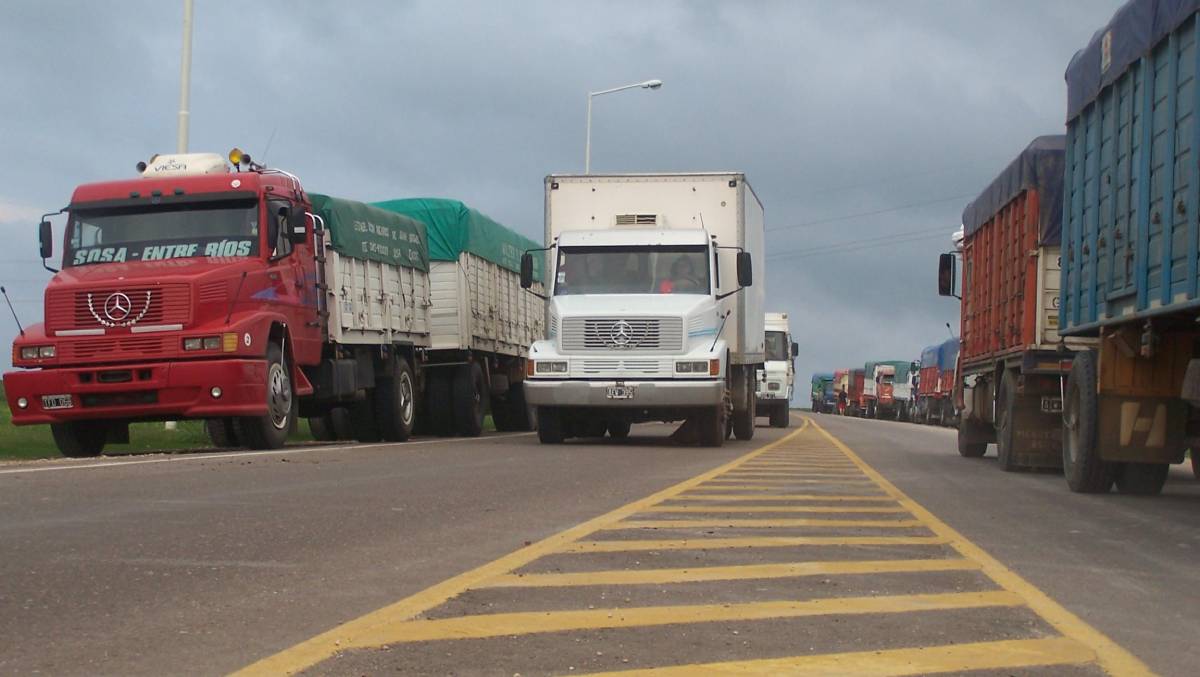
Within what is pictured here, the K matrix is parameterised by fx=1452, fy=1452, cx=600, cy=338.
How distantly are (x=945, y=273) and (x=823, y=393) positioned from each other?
87.6 metres

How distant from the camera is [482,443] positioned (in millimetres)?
20438

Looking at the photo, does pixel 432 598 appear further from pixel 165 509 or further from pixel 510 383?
pixel 510 383

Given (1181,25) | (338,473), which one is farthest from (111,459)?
(1181,25)

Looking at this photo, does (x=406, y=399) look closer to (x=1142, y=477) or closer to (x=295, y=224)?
(x=295, y=224)

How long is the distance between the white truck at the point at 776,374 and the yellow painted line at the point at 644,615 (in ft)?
105

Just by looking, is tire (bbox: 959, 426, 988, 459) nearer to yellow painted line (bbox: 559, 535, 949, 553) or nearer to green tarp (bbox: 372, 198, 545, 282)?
green tarp (bbox: 372, 198, 545, 282)

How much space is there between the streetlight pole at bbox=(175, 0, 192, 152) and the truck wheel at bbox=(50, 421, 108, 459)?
752cm

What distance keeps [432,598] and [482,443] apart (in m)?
14.9

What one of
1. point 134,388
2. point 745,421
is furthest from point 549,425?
point 134,388

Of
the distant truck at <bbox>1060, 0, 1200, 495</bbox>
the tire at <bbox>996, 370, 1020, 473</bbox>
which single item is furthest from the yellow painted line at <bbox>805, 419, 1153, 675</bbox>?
the tire at <bbox>996, 370, 1020, 473</bbox>

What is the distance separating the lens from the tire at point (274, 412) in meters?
16.7

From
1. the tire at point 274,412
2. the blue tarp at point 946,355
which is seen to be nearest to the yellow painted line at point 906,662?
the tire at point 274,412

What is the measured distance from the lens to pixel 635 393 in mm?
19000

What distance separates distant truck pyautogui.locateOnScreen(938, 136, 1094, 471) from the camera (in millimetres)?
14953
